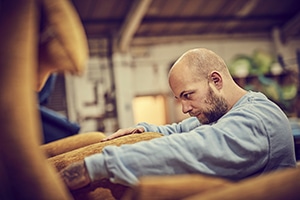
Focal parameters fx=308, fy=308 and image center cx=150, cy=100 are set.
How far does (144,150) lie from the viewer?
3.23ft

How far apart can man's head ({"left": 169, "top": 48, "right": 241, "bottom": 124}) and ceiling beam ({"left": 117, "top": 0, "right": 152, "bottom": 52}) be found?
4.53 metres

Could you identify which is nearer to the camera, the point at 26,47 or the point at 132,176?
the point at 26,47

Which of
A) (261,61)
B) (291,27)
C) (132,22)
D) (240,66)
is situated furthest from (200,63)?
(291,27)

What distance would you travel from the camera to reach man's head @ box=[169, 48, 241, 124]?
1492 millimetres

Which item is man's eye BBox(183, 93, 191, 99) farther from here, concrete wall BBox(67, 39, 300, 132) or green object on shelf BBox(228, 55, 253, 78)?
green object on shelf BBox(228, 55, 253, 78)

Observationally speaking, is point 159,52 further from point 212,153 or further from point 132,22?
point 212,153

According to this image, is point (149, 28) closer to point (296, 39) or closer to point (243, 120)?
point (296, 39)

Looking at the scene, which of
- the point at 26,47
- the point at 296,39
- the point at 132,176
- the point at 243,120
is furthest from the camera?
the point at 296,39

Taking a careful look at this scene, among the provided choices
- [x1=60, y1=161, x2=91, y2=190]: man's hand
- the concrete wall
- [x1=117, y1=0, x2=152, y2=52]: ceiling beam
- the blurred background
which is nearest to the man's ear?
[x1=60, y1=161, x2=91, y2=190]: man's hand

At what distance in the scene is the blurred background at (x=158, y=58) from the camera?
7164 millimetres

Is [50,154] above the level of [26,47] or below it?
below

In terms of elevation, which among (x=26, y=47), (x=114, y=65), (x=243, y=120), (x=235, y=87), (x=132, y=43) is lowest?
(x=243, y=120)

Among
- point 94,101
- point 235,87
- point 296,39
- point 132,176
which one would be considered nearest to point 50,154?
point 132,176

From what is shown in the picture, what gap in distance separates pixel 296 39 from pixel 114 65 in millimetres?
5454
